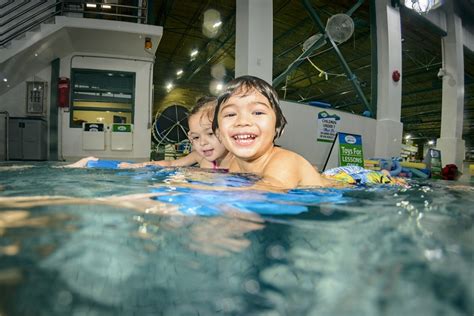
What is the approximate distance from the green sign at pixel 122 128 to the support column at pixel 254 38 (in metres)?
4.05

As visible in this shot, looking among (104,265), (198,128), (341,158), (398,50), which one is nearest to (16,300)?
(104,265)

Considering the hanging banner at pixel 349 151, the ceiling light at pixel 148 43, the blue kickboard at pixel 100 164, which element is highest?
the ceiling light at pixel 148 43

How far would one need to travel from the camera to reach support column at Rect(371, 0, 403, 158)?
21.2 feet

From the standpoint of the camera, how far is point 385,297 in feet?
1.40

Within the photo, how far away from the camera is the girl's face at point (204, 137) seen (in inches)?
99.7

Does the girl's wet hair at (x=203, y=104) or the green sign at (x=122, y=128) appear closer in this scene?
the girl's wet hair at (x=203, y=104)

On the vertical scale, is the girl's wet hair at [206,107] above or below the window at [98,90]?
below

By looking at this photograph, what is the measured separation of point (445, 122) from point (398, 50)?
12.3 ft

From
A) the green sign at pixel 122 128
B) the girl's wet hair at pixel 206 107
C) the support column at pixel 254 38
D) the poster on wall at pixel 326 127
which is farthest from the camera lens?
the green sign at pixel 122 128

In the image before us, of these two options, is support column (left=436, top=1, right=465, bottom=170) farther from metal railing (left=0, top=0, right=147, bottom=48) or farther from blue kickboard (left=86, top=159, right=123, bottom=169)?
blue kickboard (left=86, top=159, right=123, bottom=169)

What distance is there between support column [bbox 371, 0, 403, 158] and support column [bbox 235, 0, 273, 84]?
353cm

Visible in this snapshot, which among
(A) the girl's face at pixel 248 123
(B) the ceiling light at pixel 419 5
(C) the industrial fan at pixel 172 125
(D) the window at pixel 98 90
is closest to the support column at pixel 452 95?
(B) the ceiling light at pixel 419 5

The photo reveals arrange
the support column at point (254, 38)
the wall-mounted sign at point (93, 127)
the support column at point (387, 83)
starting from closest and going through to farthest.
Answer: the support column at point (254, 38) → the support column at point (387, 83) → the wall-mounted sign at point (93, 127)

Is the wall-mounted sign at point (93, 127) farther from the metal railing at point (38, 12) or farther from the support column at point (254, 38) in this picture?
the support column at point (254, 38)
